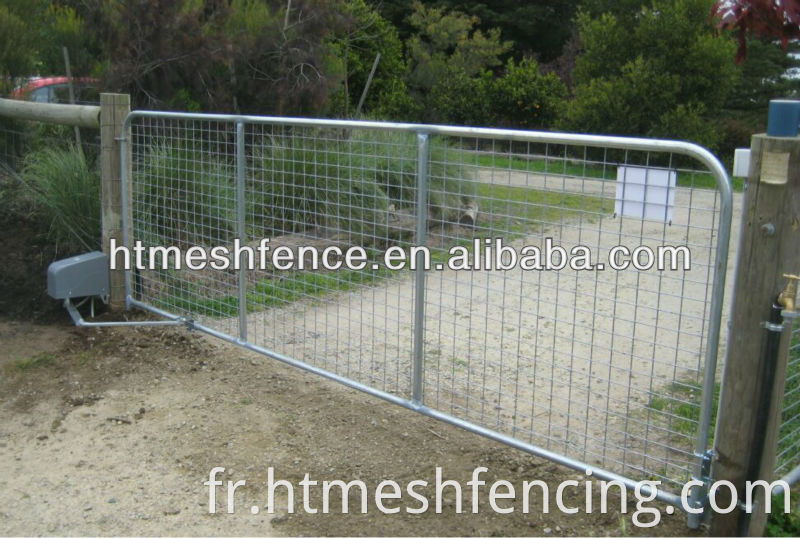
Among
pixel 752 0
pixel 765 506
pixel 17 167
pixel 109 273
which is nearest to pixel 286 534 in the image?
pixel 765 506

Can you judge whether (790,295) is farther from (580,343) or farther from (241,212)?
(241,212)

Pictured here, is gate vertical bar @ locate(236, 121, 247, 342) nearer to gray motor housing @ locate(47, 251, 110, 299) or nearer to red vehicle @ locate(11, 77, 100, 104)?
gray motor housing @ locate(47, 251, 110, 299)

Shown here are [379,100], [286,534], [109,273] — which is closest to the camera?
[286,534]

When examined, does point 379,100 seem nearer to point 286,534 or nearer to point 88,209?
point 88,209

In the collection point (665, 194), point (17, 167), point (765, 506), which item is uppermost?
point (665, 194)

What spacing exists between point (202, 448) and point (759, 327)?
275 cm

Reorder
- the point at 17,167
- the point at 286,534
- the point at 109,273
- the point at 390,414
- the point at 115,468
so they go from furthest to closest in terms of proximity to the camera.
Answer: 1. the point at 17,167
2. the point at 109,273
3. the point at 390,414
4. the point at 115,468
5. the point at 286,534

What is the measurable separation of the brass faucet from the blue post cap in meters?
0.55

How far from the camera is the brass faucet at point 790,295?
9.61 feet

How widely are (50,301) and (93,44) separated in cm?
413

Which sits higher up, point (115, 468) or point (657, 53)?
point (657, 53)

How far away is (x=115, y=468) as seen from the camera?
3.96 meters

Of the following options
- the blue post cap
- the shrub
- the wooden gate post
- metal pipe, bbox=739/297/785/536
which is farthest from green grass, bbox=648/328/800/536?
the shrub

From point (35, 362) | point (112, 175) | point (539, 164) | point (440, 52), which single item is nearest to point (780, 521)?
point (539, 164)
